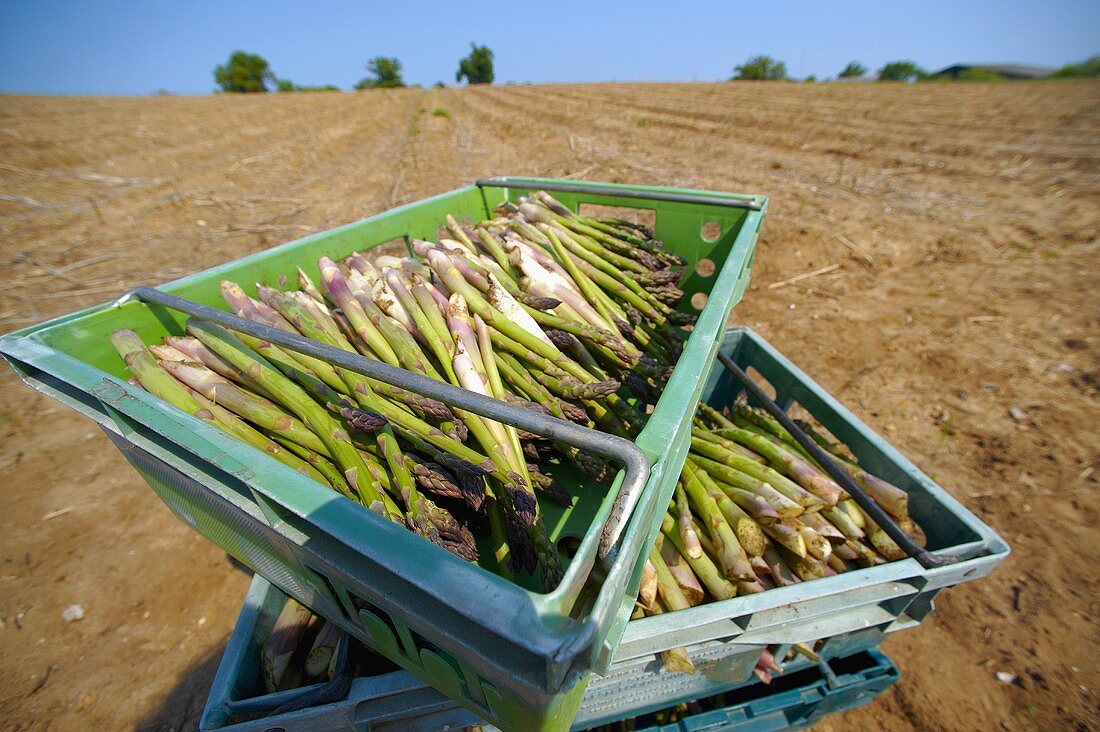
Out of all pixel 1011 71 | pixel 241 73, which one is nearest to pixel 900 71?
pixel 1011 71

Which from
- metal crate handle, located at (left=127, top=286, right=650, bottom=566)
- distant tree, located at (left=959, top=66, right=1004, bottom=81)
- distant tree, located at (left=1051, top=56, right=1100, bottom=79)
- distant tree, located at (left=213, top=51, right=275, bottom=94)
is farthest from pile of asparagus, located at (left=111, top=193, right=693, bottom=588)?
distant tree, located at (left=213, top=51, right=275, bottom=94)

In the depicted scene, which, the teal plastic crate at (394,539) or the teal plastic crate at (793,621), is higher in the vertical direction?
the teal plastic crate at (394,539)

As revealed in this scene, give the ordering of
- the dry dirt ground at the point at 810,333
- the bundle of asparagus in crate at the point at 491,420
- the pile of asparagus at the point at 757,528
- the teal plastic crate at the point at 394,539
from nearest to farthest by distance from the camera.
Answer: the teal plastic crate at the point at 394,539 → the bundle of asparagus in crate at the point at 491,420 → the pile of asparagus at the point at 757,528 → the dry dirt ground at the point at 810,333

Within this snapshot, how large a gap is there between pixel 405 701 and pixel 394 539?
0.97 meters

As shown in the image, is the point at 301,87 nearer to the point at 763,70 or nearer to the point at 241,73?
the point at 241,73

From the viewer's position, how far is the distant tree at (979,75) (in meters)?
40.3

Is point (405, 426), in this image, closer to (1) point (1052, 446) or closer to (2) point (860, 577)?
(2) point (860, 577)

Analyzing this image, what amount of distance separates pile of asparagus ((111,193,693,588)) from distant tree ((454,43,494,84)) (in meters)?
87.3

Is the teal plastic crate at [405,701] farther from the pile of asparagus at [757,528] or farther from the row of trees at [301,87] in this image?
the row of trees at [301,87]

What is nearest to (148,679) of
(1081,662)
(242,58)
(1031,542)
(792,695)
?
(792,695)

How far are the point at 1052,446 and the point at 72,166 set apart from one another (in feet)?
64.5

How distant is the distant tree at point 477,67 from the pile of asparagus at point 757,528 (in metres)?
88.4

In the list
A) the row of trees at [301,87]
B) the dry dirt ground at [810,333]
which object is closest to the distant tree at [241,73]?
the row of trees at [301,87]

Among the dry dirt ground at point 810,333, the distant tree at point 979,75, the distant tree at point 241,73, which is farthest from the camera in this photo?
the distant tree at point 241,73
